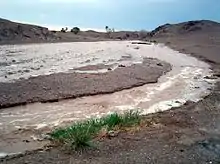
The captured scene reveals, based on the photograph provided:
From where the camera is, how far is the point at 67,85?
20078 millimetres

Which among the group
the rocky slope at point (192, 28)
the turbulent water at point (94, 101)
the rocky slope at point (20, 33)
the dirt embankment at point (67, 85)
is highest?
the rocky slope at point (192, 28)

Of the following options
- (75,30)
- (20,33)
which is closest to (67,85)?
(20,33)

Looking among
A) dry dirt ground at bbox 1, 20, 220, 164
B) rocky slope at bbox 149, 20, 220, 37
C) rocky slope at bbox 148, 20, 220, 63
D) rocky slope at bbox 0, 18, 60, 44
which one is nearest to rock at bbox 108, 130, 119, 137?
dry dirt ground at bbox 1, 20, 220, 164

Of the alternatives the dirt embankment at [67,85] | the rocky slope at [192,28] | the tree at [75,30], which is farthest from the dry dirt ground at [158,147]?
the tree at [75,30]

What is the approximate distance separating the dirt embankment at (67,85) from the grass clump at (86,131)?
18.5 ft

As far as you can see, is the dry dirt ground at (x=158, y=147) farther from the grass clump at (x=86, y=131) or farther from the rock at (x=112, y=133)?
the grass clump at (x=86, y=131)

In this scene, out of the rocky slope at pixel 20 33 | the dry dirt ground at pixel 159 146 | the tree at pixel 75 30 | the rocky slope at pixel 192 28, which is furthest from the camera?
the tree at pixel 75 30

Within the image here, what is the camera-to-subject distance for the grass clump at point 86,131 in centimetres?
949

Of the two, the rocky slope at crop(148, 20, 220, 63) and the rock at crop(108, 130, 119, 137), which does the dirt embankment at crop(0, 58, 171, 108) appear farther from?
the rocky slope at crop(148, 20, 220, 63)

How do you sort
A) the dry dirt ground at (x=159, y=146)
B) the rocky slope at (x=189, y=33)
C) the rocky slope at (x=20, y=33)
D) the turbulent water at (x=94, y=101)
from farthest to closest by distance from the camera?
1. the rocky slope at (x=189, y=33)
2. the rocky slope at (x=20, y=33)
3. the turbulent water at (x=94, y=101)
4. the dry dirt ground at (x=159, y=146)

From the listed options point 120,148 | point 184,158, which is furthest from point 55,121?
point 184,158

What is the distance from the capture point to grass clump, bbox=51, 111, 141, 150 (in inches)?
374

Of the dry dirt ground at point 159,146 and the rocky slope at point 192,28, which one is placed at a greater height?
the rocky slope at point 192,28

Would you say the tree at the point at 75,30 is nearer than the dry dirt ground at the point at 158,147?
No
